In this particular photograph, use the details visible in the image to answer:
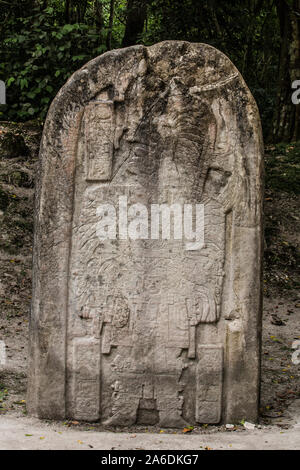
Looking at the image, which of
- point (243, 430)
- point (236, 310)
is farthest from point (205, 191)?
point (243, 430)

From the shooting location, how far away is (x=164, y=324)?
4.68m

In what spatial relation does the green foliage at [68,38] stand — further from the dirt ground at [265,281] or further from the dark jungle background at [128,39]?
the dirt ground at [265,281]

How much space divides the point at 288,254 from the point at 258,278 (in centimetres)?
369

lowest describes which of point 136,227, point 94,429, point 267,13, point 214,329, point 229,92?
point 94,429

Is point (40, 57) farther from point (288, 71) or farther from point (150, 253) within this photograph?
point (150, 253)

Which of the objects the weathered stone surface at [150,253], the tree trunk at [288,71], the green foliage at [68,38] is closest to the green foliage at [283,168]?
the tree trunk at [288,71]

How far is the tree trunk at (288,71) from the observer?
32.5ft

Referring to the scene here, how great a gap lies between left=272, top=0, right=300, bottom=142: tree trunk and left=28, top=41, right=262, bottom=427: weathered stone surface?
559 cm

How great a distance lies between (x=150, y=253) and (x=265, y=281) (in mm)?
3457

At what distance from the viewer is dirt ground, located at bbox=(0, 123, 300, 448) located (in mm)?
5066

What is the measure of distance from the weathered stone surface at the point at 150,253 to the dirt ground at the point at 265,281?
250 millimetres

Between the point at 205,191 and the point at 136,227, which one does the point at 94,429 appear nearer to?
the point at 136,227

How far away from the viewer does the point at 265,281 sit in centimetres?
788

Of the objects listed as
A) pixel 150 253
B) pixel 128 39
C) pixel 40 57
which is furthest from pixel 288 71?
pixel 150 253
